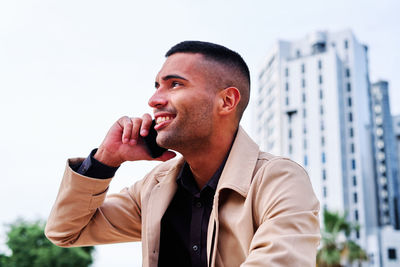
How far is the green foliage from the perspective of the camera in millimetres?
36000

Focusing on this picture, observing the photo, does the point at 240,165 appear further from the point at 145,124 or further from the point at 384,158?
the point at 384,158

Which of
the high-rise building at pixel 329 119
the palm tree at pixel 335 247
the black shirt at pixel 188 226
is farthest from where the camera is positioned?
the high-rise building at pixel 329 119

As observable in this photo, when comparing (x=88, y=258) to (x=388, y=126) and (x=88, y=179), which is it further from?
(x=388, y=126)

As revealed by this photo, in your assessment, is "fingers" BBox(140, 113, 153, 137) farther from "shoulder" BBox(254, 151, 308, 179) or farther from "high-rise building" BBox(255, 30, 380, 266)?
"high-rise building" BBox(255, 30, 380, 266)

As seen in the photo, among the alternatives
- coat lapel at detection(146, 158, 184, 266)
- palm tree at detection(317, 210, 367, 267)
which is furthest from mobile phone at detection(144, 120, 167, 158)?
palm tree at detection(317, 210, 367, 267)

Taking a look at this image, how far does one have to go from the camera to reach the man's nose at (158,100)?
95.4 inches

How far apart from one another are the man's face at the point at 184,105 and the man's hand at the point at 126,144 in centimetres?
18

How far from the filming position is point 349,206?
220 feet

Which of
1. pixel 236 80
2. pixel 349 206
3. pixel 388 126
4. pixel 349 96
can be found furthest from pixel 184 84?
pixel 388 126

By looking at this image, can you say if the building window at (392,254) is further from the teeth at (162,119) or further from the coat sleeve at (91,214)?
the teeth at (162,119)

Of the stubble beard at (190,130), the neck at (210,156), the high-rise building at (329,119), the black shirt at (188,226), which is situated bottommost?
the black shirt at (188,226)

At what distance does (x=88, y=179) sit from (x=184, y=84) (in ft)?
2.30

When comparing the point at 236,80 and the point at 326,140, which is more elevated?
the point at 326,140

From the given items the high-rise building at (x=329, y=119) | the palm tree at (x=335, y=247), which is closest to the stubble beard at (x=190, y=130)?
the palm tree at (x=335, y=247)
